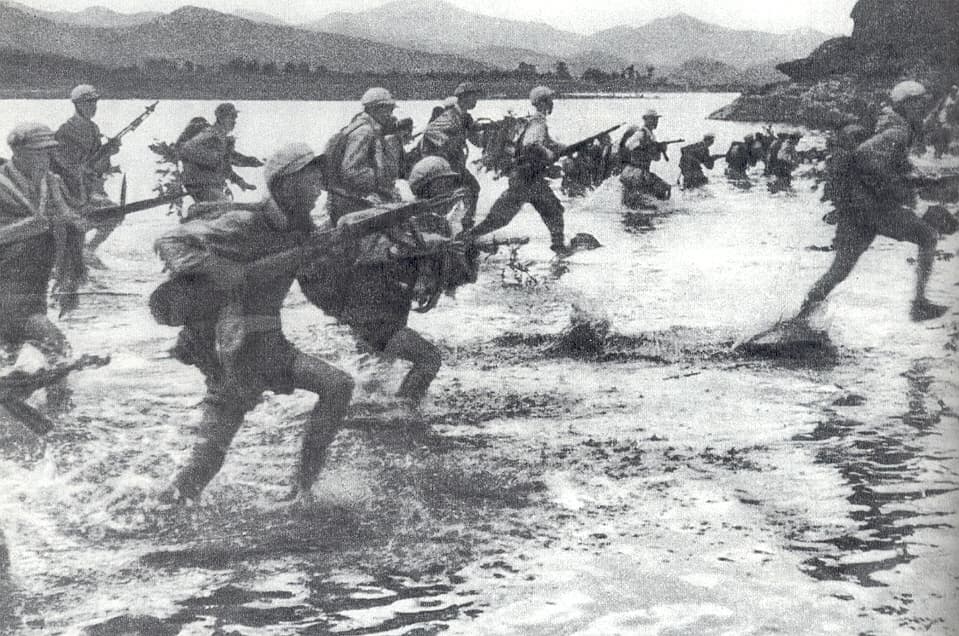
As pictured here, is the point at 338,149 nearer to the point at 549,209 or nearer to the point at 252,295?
the point at 252,295

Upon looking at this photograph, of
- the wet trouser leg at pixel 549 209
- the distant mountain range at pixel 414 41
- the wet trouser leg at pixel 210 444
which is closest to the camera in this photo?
the wet trouser leg at pixel 210 444

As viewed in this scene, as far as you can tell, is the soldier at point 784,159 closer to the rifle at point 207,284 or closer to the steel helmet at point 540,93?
the steel helmet at point 540,93

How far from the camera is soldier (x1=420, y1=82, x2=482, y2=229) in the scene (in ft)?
20.2

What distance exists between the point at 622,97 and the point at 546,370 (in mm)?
1583

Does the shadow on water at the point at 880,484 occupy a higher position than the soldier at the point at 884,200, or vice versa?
the soldier at the point at 884,200

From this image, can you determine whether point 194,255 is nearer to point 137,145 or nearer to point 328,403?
point 328,403

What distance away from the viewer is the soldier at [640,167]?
6.62m

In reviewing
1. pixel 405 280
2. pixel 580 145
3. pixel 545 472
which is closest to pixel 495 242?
pixel 405 280

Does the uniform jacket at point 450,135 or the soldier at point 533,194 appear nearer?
the uniform jacket at point 450,135

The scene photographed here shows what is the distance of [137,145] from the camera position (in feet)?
15.0

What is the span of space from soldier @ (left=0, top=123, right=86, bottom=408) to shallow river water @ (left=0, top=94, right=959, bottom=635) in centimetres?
17

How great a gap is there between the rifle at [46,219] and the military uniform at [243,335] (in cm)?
93

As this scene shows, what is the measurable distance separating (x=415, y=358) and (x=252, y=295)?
4.49ft

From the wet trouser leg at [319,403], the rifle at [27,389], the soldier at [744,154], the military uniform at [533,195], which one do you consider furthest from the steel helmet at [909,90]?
the rifle at [27,389]
